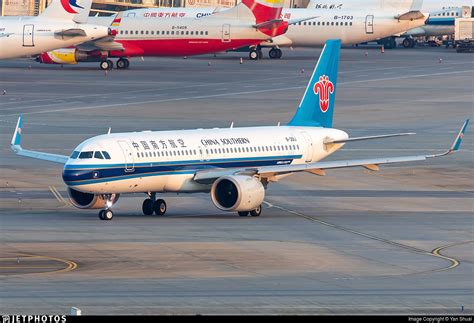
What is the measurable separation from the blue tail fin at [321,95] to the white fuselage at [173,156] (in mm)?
1659

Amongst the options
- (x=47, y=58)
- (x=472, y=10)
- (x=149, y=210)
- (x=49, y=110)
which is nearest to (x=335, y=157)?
(x=149, y=210)

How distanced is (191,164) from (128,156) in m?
3.14

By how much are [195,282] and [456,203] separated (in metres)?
23.1

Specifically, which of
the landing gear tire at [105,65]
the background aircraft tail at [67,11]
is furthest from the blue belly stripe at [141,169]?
the landing gear tire at [105,65]

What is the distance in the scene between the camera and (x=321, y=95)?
59.8 m

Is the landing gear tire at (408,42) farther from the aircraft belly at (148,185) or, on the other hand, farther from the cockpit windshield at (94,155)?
the cockpit windshield at (94,155)

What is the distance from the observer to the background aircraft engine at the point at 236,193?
1991 inches

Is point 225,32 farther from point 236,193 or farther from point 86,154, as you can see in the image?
point 86,154

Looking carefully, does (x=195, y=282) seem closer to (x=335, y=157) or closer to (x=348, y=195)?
(x=348, y=195)

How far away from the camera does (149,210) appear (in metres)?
52.9

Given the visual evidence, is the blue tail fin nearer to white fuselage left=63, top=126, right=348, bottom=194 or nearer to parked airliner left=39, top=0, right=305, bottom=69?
white fuselage left=63, top=126, right=348, bottom=194

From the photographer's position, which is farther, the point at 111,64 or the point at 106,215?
the point at 111,64

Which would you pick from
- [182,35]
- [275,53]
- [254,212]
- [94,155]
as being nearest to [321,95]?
[254,212]

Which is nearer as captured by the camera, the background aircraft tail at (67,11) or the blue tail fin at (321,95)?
the blue tail fin at (321,95)
